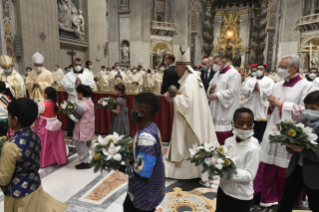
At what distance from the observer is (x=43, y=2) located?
10.2m

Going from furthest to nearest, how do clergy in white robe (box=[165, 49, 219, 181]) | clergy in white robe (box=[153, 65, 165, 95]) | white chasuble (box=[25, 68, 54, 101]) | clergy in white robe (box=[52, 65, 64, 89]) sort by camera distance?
clergy in white robe (box=[153, 65, 165, 95]) → clergy in white robe (box=[52, 65, 64, 89]) → white chasuble (box=[25, 68, 54, 101]) → clergy in white robe (box=[165, 49, 219, 181])

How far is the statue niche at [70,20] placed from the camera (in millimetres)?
11750

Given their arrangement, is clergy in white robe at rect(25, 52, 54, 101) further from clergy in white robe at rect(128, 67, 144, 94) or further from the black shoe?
clergy in white robe at rect(128, 67, 144, 94)

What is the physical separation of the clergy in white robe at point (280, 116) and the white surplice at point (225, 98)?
113 cm

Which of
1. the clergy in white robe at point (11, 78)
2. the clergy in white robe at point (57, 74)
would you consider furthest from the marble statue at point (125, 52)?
the clergy in white robe at point (11, 78)

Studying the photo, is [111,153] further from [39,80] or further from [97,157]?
[39,80]

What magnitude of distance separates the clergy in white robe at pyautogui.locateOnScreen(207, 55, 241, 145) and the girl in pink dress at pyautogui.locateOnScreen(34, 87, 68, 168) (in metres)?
2.84

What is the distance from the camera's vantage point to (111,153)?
1.77 m

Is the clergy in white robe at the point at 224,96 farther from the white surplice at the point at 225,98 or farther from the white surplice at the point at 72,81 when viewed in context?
the white surplice at the point at 72,81

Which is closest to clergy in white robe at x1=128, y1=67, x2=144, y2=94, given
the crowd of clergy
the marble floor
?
the crowd of clergy

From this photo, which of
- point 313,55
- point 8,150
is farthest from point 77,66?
point 313,55

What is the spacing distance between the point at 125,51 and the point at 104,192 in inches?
756

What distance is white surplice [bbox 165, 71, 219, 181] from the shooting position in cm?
355

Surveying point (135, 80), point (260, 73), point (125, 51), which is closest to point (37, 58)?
point (260, 73)
